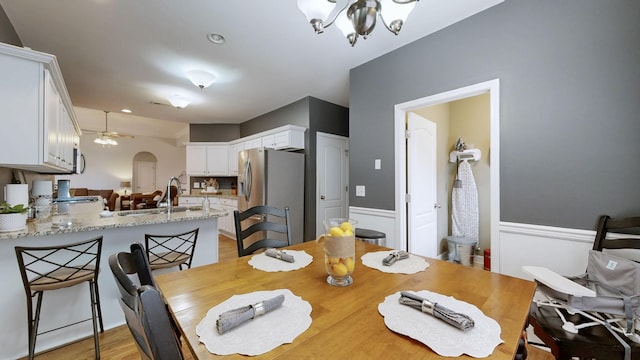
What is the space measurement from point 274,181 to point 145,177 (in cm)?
783

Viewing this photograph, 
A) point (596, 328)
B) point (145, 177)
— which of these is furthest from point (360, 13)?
point (145, 177)

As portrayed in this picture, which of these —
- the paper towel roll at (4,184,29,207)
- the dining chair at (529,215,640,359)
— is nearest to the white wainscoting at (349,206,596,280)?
the dining chair at (529,215,640,359)

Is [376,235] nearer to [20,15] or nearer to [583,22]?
[583,22]

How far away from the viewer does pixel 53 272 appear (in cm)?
169

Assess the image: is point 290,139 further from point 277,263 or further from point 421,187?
point 277,263

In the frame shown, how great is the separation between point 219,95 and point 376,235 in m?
3.39

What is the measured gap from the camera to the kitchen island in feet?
5.41

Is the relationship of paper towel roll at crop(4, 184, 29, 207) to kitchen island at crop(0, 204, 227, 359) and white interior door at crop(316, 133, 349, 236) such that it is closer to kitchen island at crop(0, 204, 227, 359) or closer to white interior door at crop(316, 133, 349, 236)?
kitchen island at crop(0, 204, 227, 359)

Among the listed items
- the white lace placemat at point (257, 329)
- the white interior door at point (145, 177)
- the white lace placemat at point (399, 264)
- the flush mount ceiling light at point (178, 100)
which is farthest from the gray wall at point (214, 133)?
the white lace placemat at point (257, 329)

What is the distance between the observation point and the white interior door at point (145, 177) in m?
8.90

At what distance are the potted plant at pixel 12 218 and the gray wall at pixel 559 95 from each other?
325 centimetres

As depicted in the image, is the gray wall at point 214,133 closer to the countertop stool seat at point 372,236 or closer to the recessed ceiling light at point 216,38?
the recessed ceiling light at point 216,38

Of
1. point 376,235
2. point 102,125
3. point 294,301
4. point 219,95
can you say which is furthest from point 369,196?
point 102,125

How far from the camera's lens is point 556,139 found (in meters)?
1.70
